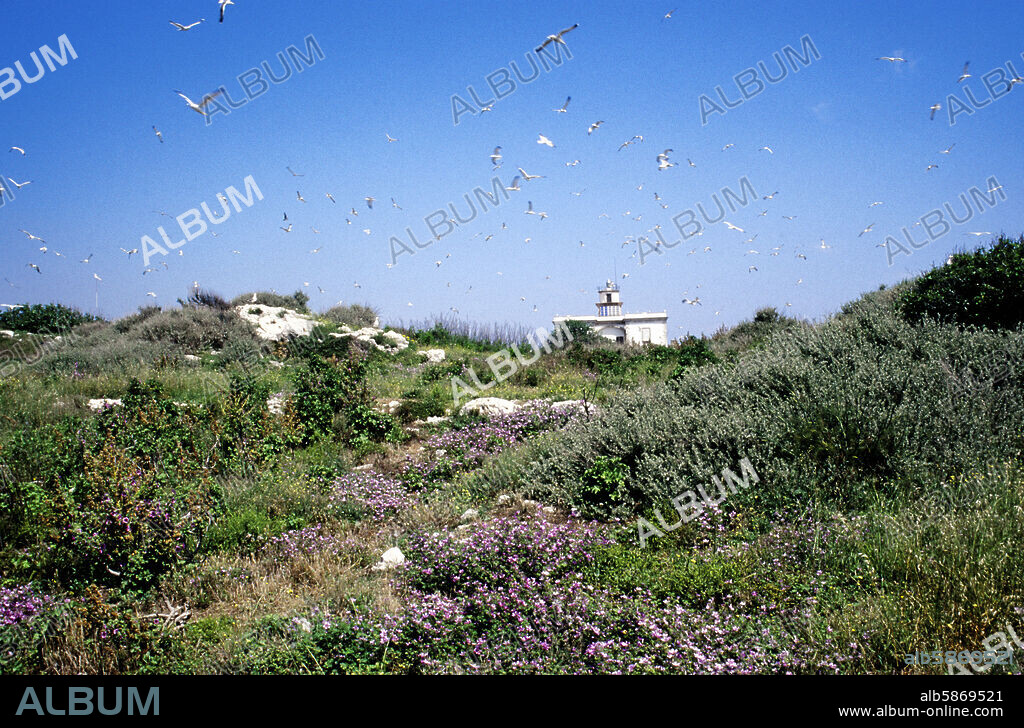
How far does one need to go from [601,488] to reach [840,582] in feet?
7.19

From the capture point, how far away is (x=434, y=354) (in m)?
17.0

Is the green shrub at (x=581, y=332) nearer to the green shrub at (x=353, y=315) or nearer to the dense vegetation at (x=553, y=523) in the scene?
the green shrub at (x=353, y=315)

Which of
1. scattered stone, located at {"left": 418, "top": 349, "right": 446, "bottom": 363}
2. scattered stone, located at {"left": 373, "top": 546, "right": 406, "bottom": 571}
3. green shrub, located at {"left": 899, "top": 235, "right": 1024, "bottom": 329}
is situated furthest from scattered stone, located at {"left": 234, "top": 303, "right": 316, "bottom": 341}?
green shrub, located at {"left": 899, "top": 235, "right": 1024, "bottom": 329}

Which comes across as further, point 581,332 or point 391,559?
point 581,332

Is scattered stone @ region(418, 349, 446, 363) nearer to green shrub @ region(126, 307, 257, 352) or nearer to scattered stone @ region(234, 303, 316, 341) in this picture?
scattered stone @ region(234, 303, 316, 341)

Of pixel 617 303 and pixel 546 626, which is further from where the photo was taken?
pixel 617 303

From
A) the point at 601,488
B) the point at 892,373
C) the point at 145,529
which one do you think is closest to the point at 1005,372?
the point at 892,373

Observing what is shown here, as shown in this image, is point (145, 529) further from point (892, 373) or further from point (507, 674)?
point (892, 373)

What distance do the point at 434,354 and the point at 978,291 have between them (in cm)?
1184

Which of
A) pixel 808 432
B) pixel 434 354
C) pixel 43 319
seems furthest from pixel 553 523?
pixel 43 319

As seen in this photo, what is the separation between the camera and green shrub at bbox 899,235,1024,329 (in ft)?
29.2

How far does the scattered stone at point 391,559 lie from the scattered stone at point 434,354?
1095 cm

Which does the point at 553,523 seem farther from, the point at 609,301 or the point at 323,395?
the point at 609,301
